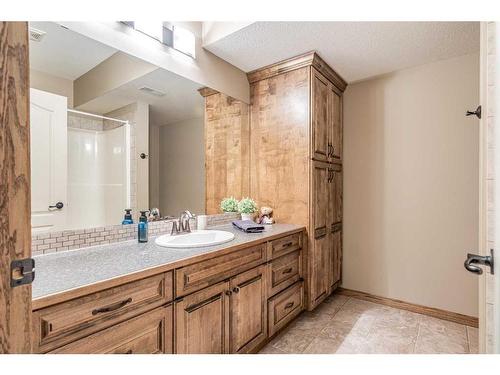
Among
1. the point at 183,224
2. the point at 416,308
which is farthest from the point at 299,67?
the point at 416,308

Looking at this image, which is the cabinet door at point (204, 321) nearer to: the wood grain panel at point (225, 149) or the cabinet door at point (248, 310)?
the cabinet door at point (248, 310)

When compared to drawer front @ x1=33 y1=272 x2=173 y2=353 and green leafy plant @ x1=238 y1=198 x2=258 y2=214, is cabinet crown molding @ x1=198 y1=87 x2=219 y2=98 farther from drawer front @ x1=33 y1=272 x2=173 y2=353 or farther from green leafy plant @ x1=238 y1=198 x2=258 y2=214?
drawer front @ x1=33 y1=272 x2=173 y2=353

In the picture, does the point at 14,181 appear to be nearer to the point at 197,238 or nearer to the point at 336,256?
the point at 197,238

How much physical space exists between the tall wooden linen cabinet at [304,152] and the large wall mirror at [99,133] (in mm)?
Result: 746

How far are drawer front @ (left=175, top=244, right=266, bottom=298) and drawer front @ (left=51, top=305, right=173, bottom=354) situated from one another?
0.43 feet

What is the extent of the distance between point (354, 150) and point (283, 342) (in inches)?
76.2

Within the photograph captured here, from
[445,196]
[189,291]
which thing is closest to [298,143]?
[445,196]

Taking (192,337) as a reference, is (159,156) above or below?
above

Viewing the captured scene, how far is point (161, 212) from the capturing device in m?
1.91

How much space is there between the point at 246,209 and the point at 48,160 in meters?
1.47

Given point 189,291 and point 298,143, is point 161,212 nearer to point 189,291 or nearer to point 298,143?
point 189,291

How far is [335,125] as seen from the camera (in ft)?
8.70

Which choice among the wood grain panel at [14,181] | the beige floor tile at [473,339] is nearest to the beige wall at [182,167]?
the wood grain panel at [14,181]
